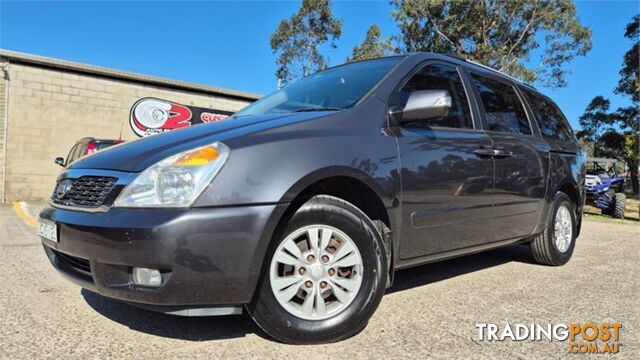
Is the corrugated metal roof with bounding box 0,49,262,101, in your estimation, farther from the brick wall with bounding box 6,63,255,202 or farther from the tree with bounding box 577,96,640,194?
the tree with bounding box 577,96,640,194

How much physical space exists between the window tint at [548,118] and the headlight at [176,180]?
3.37 metres

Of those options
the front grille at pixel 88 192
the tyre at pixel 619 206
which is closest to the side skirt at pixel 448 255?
the front grille at pixel 88 192

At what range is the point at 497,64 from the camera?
2161 centimetres

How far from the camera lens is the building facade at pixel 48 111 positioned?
12094mm

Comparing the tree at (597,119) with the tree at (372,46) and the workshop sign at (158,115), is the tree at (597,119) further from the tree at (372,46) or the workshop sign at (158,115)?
the workshop sign at (158,115)

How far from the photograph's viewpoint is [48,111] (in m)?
12.6

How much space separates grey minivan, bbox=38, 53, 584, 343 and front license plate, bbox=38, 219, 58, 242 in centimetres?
1

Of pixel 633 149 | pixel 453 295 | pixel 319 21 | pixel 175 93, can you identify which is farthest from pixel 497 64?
pixel 453 295

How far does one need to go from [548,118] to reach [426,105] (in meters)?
2.59

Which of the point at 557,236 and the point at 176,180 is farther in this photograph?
the point at 557,236

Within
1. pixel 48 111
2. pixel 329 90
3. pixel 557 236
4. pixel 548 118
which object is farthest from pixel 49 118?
pixel 557 236

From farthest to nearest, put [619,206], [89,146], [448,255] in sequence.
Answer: [619,206] < [89,146] < [448,255]

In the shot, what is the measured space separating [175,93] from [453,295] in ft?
43.8

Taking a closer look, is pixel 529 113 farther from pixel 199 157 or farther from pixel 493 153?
pixel 199 157
